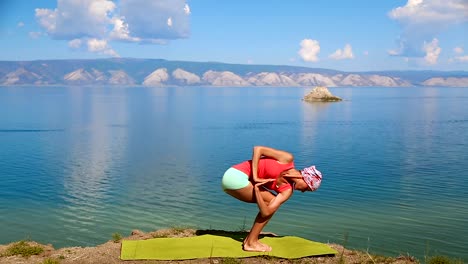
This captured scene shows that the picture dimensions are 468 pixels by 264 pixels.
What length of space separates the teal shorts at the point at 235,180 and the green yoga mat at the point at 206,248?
58.3 inches

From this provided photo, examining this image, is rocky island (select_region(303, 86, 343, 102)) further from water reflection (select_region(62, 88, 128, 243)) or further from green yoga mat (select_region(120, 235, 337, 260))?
green yoga mat (select_region(120, 235, 337, 260))

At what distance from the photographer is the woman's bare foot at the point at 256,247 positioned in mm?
11492

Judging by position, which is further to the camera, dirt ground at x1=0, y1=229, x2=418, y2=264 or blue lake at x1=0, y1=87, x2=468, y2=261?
blue lake at x1=0, y1=87, x2=468, y2=261

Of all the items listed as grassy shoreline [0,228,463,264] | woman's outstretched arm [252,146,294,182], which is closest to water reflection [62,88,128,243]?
grassy shoreline [0,228,463,264]

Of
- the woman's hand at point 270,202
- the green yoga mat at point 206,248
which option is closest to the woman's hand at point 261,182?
the woman's hand at point 270,202

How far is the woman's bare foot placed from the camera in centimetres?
1149

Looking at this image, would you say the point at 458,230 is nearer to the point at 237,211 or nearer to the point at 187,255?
the point at 237,211

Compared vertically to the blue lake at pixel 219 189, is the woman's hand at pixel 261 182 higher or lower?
higher

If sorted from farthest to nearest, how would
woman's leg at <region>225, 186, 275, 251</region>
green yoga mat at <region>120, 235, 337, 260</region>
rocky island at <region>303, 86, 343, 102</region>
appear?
rocky island at <region>303, 86, 343, 102</region> < woman's leg at <region>225, 186, 275, 251</region> < green yoga mat at <region>120, 235, 337, 260</region>

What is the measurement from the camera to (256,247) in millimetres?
11547

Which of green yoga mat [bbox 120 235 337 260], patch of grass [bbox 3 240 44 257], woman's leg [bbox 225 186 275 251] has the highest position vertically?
woman's leg [bbox 225 186 275 251]

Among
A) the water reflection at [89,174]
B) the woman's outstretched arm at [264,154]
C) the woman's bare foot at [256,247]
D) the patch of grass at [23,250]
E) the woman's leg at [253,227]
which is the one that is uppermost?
the woman's outstretched arm at [264,154]

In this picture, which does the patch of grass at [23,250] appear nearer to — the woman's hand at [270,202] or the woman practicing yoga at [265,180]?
the woman practicing yoga at [265,180]

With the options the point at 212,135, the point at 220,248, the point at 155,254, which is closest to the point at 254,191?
the point at 220,248
